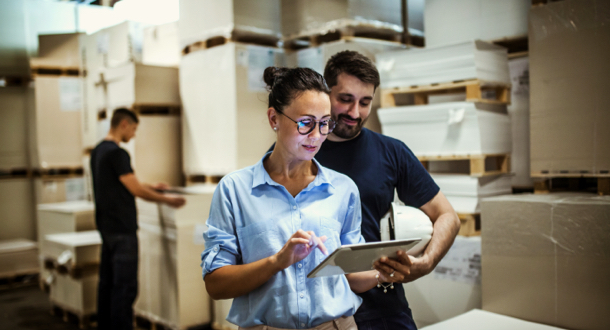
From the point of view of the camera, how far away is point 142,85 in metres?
5.21

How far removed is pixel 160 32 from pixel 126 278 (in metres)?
2.87

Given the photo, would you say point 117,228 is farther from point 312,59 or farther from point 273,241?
point 273,241

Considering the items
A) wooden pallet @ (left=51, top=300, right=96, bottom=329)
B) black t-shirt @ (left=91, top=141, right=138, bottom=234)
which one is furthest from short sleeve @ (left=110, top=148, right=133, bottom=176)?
wooden pallet @ (left=51, top=300, right=96, bottom=329)

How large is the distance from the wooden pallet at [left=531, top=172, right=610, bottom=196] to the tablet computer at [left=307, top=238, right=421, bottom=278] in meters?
2.19

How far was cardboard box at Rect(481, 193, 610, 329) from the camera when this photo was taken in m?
2.90

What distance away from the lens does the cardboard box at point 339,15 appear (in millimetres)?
4133

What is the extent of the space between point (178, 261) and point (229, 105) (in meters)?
1.45

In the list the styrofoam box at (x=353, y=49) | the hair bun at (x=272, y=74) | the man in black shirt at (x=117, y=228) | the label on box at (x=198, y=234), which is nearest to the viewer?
the hair bun at (x=272, y=74)

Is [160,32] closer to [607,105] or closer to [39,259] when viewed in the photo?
[39,259]

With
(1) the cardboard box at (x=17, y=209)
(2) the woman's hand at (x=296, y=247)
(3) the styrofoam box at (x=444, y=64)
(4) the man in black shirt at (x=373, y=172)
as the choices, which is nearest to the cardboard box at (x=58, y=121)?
(1) the cardboard box at (x=17, y=209)

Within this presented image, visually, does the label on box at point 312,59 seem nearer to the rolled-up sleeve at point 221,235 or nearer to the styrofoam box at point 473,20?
the styrofoam box at point 473,20

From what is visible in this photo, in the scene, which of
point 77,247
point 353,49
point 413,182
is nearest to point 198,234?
point 77,247

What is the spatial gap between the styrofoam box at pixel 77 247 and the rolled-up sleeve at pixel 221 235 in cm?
392

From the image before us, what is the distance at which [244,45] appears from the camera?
14.8 ft
